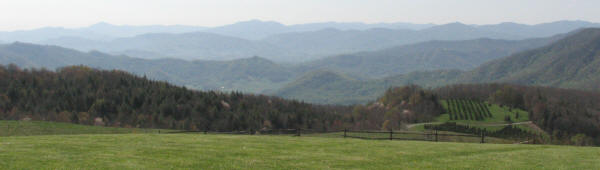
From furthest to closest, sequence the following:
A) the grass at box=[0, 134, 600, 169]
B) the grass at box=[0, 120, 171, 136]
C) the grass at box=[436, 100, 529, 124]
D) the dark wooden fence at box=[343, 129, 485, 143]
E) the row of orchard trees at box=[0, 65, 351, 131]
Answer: the grass at box=[436, 100, 529, 124] < the row of orchard trees at box=[0, 65, 351, 131] < the grass at box=[0, 120, 171, 136] < the dark wooden fence at box=[343, 129, 485, 143] < the grass at box=[0, 134, 600, 169]

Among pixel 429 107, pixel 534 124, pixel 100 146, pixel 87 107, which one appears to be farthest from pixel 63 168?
pixel 429 107

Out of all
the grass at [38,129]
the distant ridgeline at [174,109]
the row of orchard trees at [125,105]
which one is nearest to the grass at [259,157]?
the grass at [38,129]

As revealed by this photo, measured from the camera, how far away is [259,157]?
2712 cm

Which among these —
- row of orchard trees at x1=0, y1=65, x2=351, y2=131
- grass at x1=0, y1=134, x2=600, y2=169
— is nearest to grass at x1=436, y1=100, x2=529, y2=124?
row of orchard trees at x1=0, y1=65, x2=351, y2=131

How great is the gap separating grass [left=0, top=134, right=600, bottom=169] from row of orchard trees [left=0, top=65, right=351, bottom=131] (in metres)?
90.2

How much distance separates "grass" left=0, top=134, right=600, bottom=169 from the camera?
24.2 m

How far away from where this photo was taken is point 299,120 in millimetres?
160750

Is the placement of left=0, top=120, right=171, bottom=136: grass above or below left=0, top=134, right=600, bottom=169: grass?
below

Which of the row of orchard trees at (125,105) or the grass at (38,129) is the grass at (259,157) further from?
the row of orchard trees at (125,105)

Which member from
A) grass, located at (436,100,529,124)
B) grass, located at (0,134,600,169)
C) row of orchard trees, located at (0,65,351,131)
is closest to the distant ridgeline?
row of orchard trees, located at (0,65,351,131)

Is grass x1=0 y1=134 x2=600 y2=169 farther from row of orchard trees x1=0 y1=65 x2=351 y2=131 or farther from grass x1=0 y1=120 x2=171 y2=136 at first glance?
row of orchard trees x1=0 y1=65 x2=351 y2=131

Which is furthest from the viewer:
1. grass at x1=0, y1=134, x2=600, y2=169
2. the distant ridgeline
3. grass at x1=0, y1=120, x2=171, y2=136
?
the distant ridgeline

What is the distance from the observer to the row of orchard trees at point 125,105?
123688mm

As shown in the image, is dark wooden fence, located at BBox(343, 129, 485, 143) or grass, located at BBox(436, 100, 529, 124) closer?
dark wooden fence, located at BBox(343, 129, 485, 143)
